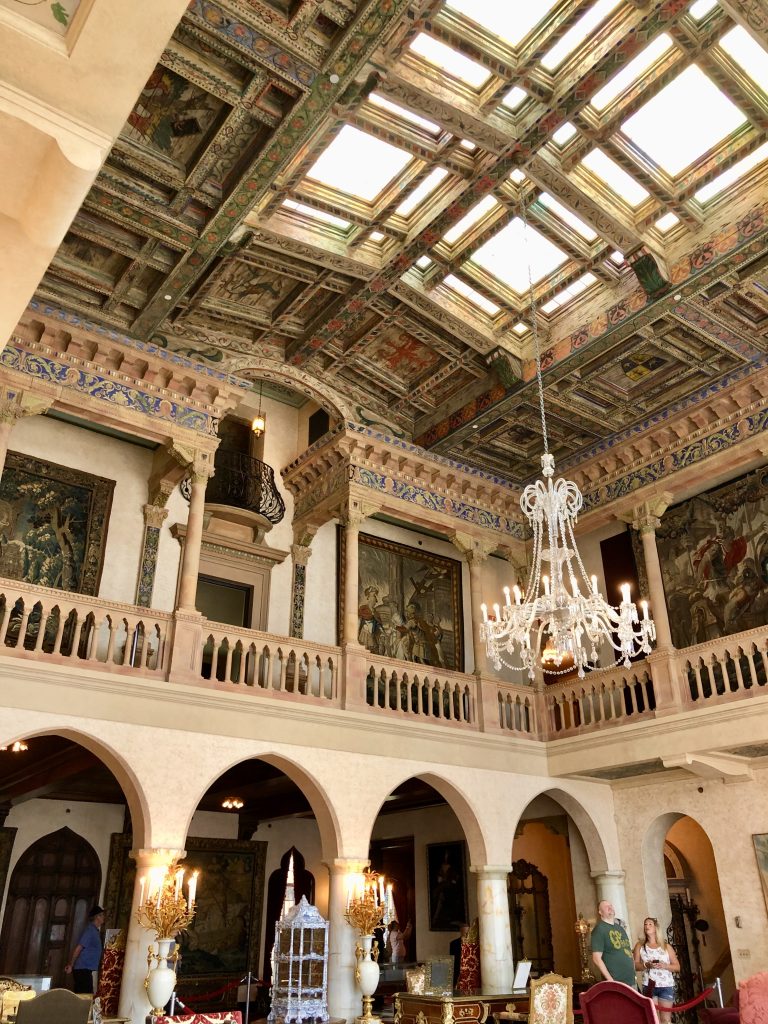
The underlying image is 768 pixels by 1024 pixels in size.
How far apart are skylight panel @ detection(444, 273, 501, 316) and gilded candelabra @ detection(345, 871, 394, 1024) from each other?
24.4 ft

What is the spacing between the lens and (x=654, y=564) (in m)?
11.9

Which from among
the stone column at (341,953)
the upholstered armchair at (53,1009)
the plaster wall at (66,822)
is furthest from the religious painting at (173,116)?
the plaster wall at (66,822)

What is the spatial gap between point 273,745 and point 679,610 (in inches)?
260

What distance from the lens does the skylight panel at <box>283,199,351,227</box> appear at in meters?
9.57

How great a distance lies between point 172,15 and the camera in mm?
2740

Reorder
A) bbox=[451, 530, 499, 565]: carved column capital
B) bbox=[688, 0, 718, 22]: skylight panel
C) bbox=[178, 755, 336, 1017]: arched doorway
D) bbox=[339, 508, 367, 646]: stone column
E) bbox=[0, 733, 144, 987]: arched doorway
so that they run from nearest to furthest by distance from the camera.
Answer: bbox=[688, 0, 718, 22]: skylight panel
bbox=[339, 508, 367, 646]: stone column
bbox=[0, 733, 144, 987]: arched doorway
bbox=[451, 530, 499, 565]: carved column capital
bbox=[178, 755, 336, 1017]: arched doorway

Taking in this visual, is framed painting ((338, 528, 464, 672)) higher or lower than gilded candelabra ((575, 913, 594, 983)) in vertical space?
higher

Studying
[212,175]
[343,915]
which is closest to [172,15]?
[212,175]

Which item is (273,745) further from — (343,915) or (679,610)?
(679,610)

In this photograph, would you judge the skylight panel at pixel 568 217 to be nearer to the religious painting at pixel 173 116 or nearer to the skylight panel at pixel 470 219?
the skylight panel at pixel 470 219

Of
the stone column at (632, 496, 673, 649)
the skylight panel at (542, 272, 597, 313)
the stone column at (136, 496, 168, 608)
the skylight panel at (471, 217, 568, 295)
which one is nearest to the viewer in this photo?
the skylight panel at (471, 217, 568, 295)

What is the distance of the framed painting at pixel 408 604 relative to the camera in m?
13.9

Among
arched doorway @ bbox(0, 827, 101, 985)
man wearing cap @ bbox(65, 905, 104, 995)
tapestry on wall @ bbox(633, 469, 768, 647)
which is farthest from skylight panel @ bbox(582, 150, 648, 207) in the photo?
arched doorway @ bbox(0, 827, 101, 985)

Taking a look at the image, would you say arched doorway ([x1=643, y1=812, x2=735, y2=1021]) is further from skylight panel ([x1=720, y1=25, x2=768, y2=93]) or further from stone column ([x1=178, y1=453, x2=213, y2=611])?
skylight panel ([x1=720, y1=25, x2=768, y2=93])
